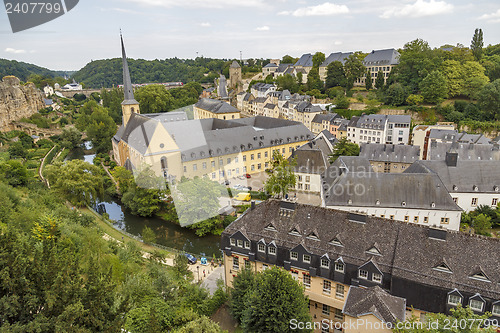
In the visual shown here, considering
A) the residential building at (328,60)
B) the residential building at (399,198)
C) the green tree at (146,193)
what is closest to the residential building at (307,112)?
the residential building at (328,60)

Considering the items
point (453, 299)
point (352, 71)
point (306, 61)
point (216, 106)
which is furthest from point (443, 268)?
point (306, 61)

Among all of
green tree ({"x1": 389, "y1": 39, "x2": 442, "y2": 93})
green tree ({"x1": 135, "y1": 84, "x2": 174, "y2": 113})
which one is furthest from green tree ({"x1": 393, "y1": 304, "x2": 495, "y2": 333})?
green tree ({"x1": 135, "y1": 84, "x2": 174, "y2": 113})

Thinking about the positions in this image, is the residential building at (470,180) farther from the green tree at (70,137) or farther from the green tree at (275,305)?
the green tree at (70,137)

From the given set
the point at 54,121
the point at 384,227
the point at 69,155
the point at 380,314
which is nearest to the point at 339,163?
the point at 384,227

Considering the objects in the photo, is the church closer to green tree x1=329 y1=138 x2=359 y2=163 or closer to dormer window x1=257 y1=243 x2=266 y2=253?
green tree x1=329 y1=138 x2=359 y2=163

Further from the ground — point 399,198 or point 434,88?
point 434,88

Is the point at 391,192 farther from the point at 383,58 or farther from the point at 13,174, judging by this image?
the point at 383,58
